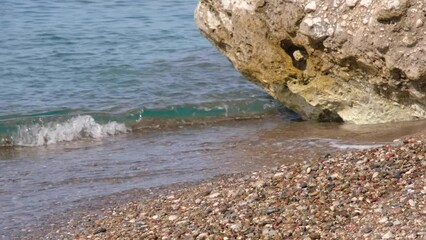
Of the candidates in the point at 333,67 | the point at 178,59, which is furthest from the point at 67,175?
the point at 178,59

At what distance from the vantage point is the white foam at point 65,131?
11.6 m

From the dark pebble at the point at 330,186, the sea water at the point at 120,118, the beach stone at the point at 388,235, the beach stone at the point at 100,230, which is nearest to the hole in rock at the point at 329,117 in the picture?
the sea water at the point at 120,118

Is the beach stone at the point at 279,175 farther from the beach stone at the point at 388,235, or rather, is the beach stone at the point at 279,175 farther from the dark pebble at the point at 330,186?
the beach stone at the point at 388,235

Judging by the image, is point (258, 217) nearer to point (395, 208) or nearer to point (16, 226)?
point (395, 208)

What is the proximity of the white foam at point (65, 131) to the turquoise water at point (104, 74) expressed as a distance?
0.01 metres

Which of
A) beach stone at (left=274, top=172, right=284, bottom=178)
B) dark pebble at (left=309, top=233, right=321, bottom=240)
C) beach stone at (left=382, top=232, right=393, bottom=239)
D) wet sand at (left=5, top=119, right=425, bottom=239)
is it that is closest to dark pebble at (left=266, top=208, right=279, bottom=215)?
wet sand at (left=5, top=119, right=425, bottom=239)

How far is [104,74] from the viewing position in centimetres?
1486

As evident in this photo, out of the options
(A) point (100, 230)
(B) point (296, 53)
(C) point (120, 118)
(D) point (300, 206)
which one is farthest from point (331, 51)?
(C) point (120, 118)

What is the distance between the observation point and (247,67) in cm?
1020

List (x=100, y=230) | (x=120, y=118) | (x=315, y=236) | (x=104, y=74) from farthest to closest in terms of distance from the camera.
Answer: (x=104, y=74) → (x=120, y=118) → (x=100, y=230) → (x=315, y=236)

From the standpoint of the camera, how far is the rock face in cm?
867

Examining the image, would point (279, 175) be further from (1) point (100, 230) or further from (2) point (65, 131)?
(2) point (65, 131)

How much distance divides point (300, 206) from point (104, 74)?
8.46m

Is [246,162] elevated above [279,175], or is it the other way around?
[279,175]
